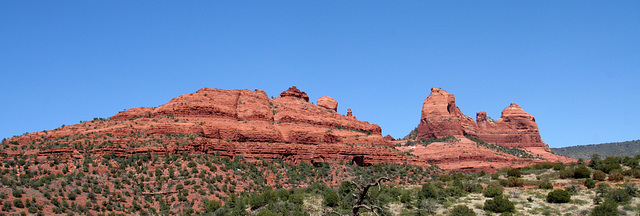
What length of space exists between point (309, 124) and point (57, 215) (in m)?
38.5

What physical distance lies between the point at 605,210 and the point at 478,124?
4943 inches

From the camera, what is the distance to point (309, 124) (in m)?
76.7

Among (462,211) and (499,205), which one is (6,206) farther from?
(499,205)

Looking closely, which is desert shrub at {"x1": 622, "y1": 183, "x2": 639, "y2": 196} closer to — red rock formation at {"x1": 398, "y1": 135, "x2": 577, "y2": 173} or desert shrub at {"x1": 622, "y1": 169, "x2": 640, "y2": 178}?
desert shrub at {"x1": 622, "y1": 169, "x2": 640, "y2": 178}

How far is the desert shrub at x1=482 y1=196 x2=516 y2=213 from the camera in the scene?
120 ft

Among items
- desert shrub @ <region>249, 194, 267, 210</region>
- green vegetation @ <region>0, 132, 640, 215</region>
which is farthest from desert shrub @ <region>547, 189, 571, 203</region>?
desert shrub @ <region>249, 194, 267, 210</region>

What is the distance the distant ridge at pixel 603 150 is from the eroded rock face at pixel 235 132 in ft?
356

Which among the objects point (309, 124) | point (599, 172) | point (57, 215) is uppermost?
point (309, 124)

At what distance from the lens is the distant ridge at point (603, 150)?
537 feet

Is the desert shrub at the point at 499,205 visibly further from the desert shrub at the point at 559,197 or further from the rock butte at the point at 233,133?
the rock butte at the point at 233,133

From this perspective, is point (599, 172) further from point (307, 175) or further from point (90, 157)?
point (90, 157)

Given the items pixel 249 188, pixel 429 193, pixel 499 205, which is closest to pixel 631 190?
pixel 499 205

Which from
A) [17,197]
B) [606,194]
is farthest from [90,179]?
[606,194]

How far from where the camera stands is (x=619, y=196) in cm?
3672
